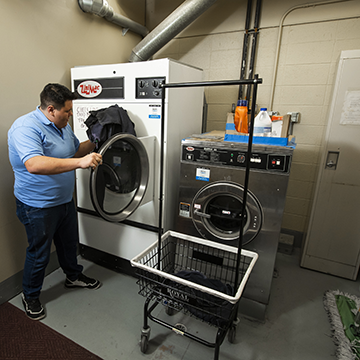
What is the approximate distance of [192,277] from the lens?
5.40ft

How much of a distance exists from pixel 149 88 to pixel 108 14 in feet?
3.90

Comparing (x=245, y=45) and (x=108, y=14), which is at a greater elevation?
(x=108, y=14)

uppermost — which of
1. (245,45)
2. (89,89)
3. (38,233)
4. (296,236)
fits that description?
(245,45)

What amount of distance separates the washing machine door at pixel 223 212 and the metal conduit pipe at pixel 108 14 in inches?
78.2

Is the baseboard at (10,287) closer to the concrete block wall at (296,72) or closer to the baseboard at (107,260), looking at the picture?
the baseboard at (107,260)

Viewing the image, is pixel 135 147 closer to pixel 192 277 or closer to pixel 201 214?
pixel 201 214

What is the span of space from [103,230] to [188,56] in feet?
7.32

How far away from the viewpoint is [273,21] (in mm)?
2557

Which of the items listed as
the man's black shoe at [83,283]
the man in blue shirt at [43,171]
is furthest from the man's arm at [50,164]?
the man's black shoe at [83,283]

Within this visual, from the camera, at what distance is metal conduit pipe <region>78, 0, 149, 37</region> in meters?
2.32

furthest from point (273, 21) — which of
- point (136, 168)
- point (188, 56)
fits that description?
point (136, 168)

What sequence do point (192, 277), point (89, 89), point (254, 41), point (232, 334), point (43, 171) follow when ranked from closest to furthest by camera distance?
point (43, 171), point (192, 277), point (232, 334), point (89, 89), point (254, 41)

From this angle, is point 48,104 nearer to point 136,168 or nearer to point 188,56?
point 136,168

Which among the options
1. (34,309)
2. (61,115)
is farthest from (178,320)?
(61,115)
